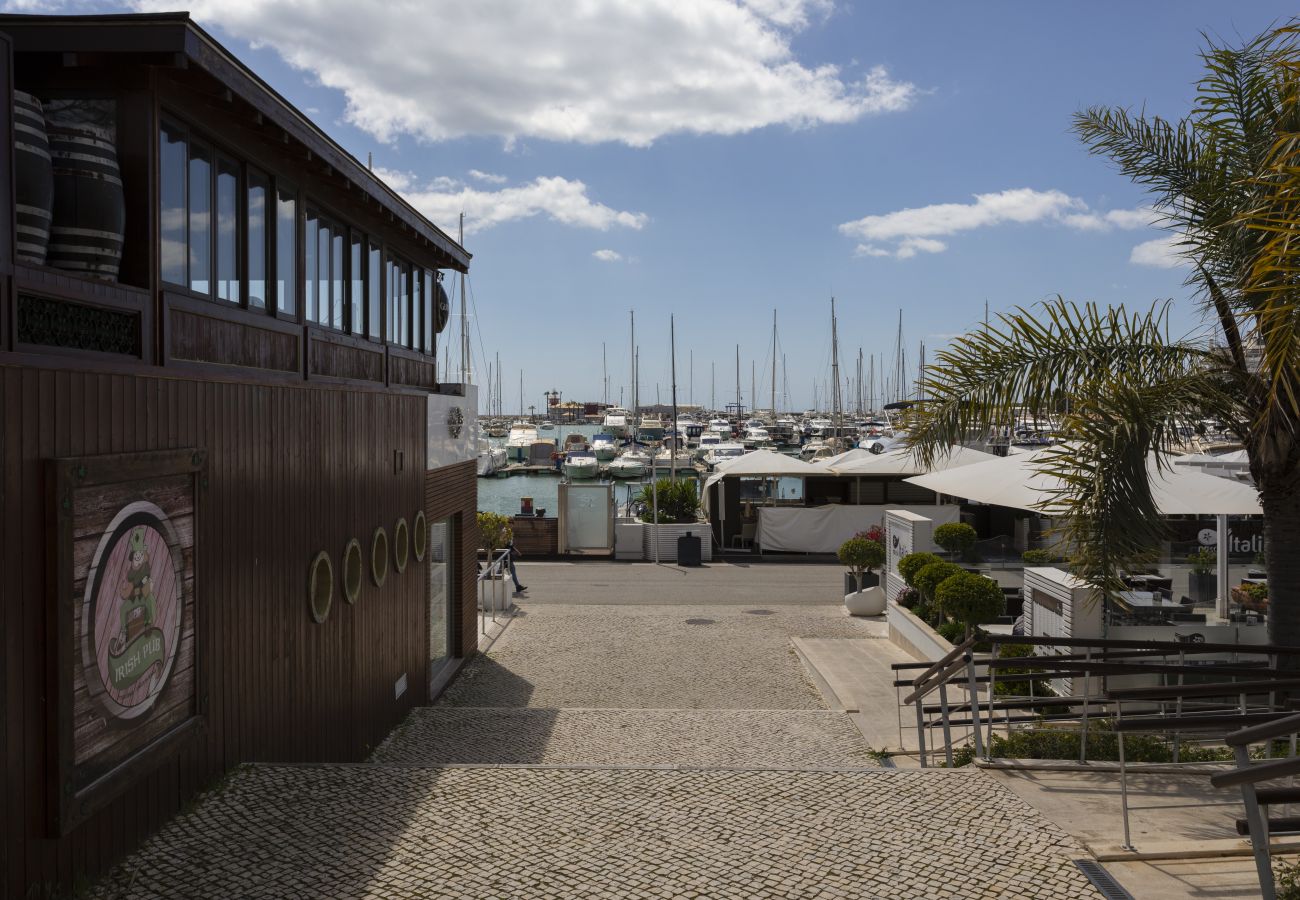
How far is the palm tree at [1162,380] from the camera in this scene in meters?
8.10

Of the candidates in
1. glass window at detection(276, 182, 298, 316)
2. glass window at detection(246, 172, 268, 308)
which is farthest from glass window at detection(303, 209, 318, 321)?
glass window at detection(246, 172, 268, 308)

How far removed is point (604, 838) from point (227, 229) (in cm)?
528

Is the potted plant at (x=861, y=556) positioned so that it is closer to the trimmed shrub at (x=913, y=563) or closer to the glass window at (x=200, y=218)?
the trimmed shrub at (x=913, y=563)

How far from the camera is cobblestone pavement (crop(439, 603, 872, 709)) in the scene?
14273 mm

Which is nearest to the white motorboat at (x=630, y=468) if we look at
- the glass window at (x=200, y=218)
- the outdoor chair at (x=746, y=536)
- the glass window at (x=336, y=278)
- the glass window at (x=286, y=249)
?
the outdoor chair at (x=746, y=536)

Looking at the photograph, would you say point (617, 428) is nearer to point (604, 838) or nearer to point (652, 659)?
point (652, 659)

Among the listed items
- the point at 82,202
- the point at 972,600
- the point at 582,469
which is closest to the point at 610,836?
the point at 82,202

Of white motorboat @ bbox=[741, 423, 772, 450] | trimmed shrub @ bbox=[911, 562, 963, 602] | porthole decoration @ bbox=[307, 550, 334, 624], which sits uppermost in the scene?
white motorboat @ bbox=[741, 423, 772, 450]

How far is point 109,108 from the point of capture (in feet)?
22.0

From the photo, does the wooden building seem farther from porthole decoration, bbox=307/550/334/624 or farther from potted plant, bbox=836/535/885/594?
potted plant, bbox=836/535/885/594

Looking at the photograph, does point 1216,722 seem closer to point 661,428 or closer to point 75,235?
point 75,235

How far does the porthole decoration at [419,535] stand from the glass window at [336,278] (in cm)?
328

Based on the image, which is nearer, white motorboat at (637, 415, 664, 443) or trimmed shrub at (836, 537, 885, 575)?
trimmed shrub at (836, 537, 885, 575)

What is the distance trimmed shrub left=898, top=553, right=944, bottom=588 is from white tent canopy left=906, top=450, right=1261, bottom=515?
1100 millimetres
